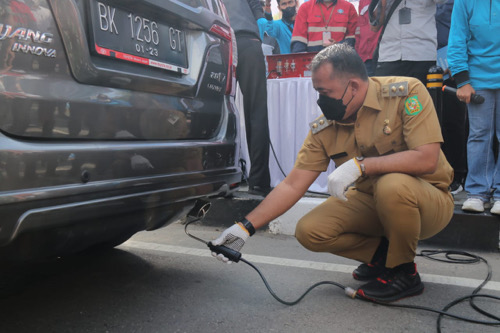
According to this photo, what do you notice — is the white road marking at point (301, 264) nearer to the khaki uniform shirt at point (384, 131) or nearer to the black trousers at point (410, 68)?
the khaki uniform shirt at point (384, 131)

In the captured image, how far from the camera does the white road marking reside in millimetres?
2268

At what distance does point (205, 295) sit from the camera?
2109 mm

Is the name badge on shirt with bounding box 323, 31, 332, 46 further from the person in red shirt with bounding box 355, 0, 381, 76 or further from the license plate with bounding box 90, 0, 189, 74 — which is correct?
the license plate with bounding box 90, 0, 189, 74

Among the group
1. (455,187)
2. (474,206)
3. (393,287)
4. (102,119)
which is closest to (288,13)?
(455,187)

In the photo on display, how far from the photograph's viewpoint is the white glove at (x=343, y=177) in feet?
6.48

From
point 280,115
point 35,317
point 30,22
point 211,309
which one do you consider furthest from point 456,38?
point 35,317

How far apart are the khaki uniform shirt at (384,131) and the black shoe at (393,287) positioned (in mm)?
426

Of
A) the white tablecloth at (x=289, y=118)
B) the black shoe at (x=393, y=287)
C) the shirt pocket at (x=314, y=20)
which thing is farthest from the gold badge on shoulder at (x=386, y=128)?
the shirt pocket at (x=314, y=20)

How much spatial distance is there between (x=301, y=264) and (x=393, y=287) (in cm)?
66

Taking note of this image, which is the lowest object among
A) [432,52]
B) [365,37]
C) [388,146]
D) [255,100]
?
[388,146]

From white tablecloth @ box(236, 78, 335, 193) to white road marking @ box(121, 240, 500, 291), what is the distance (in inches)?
60.9

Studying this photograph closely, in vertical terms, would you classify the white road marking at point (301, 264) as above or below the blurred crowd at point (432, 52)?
below

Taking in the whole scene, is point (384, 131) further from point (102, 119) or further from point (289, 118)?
point (289, 118)

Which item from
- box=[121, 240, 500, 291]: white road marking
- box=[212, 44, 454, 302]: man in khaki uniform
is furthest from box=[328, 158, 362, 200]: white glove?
box=[121, 240, 500, 291]: white road marking
